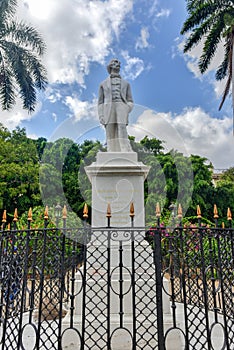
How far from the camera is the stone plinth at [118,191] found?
14.4ft

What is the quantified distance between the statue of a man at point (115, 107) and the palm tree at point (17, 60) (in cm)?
1038

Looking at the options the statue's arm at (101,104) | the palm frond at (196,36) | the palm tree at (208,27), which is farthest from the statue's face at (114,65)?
the palm frond at (196,36)

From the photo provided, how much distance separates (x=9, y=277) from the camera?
290cm

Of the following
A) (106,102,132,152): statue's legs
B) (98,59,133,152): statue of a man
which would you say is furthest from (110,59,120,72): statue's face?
(106,102,132,152): statue's legs

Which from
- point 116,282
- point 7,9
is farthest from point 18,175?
point 116,282

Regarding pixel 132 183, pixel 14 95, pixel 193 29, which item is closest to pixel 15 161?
pixel 14 95

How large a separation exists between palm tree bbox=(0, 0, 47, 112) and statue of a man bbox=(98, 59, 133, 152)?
1038cm

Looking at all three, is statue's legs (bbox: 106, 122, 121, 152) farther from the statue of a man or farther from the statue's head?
the statue's head

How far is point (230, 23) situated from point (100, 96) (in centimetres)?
921

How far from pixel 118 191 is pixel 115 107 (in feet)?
5.61

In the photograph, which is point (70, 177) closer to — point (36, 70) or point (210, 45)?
point (36, 70)

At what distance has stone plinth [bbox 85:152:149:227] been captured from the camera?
14.4ft

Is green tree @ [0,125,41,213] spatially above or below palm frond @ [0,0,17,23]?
below

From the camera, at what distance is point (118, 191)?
177 inches
